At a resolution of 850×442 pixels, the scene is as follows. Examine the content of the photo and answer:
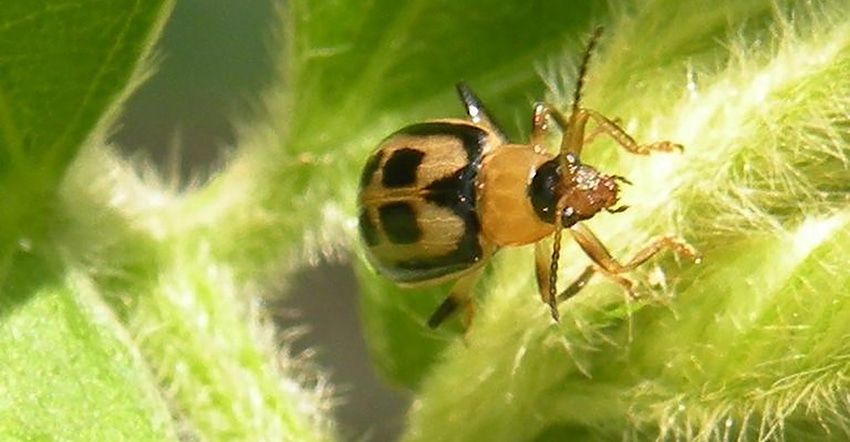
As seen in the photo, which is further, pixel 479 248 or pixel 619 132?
pixel 479 248

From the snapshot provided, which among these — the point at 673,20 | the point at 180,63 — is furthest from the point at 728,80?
the point at 180,63

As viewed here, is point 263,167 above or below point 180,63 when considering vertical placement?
above

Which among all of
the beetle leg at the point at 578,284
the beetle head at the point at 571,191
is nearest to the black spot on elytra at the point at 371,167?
the beetle head at the point at 571,191

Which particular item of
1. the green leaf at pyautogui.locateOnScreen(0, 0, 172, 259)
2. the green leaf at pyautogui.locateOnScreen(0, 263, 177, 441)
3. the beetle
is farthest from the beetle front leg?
the green leaf at pyautogui.locateOnScreen(0, 263, 177, 441)

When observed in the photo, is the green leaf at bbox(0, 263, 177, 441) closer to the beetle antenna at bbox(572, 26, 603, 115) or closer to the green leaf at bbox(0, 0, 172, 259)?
the green leaf at bbox(0, 0, 172, 259)

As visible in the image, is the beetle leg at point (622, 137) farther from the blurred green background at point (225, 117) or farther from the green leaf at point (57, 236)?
the blurred green background at point (225, 117)

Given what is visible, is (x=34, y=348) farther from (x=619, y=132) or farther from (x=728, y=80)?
(x=728, y=80)

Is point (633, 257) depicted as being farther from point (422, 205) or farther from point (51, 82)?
point (51, 82)
